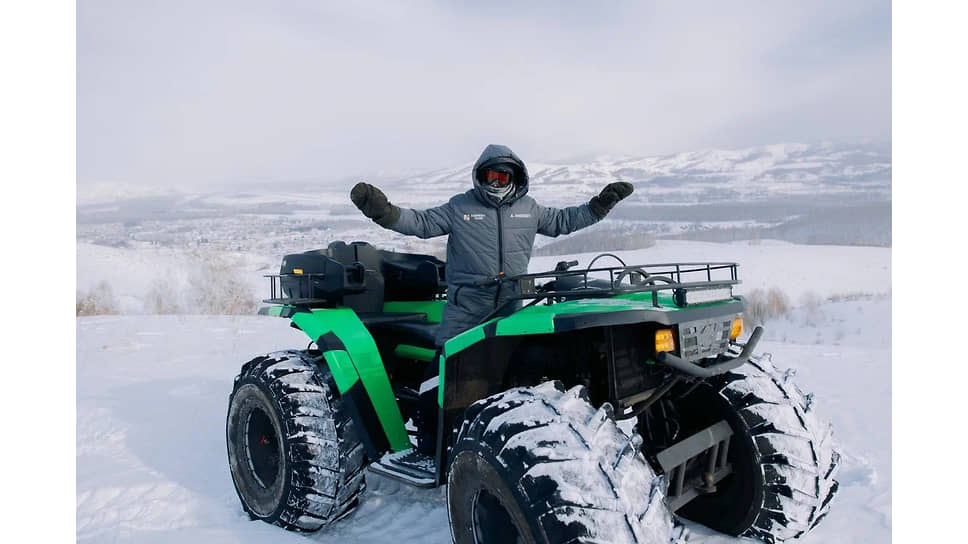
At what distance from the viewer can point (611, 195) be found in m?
3.51

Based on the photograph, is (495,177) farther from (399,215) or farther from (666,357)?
(666,357)

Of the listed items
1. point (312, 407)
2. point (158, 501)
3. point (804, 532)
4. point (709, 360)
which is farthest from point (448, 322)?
point (158, 501)

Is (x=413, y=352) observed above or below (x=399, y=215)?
below

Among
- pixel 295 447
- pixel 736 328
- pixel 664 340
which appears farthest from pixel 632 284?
pixel 295 447

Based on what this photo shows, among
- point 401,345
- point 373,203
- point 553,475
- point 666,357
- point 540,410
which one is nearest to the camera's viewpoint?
point 553,475

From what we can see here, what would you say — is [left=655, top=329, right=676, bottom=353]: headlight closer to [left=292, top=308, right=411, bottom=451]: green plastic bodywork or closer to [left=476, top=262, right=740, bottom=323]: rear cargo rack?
[left=476, top=262, right=740, bottom=323]: rear cargo rack

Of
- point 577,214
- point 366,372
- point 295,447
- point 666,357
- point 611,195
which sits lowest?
point 295,447

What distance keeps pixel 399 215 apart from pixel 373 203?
0.19 metres

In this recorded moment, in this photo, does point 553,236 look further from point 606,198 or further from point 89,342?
point 89,342

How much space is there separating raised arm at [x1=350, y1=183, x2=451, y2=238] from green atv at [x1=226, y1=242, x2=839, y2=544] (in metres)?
0.55

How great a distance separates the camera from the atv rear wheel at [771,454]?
298 centimetres

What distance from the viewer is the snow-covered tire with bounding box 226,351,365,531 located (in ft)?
11.2

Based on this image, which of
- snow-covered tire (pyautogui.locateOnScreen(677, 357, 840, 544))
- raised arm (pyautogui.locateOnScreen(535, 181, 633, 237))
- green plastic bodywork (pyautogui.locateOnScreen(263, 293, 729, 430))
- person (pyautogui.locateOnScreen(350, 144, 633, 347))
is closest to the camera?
green plastic bodywork (pyautogui.locateOnScreen(263, 293, 729, 430))

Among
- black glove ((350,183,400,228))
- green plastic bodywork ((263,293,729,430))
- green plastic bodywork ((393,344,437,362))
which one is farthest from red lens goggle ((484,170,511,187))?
green plastic bodywork ((393,344,437,362))
